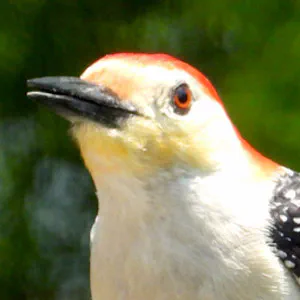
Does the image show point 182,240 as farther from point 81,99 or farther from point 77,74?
point 77,74

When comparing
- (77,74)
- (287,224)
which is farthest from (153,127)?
(77,74)

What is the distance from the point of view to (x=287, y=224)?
1689 millimetres

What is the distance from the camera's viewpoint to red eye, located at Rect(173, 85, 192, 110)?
1605 millimetres

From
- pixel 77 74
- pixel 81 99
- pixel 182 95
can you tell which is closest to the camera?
pixel 81 99

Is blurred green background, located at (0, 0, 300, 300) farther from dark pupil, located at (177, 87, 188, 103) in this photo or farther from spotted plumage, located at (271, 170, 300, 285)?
dark pupil, located at (177, 87, 188, 103)

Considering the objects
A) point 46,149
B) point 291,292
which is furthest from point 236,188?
point 46,149

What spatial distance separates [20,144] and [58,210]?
0.36 m

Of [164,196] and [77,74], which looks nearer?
[164,196]

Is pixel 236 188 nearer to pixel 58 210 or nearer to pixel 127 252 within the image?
pixel 127 252

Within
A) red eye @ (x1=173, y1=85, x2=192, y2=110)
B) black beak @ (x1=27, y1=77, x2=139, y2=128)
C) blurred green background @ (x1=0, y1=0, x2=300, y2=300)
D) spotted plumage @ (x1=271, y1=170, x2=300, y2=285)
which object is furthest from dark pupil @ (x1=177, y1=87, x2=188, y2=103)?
blurred green background @ (x1=0, y1=0, x2=300, y2=300)

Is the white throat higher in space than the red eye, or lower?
lower

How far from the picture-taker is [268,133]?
9.49ft

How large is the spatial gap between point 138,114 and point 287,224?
424 mm

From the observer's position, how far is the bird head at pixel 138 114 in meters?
1.50
